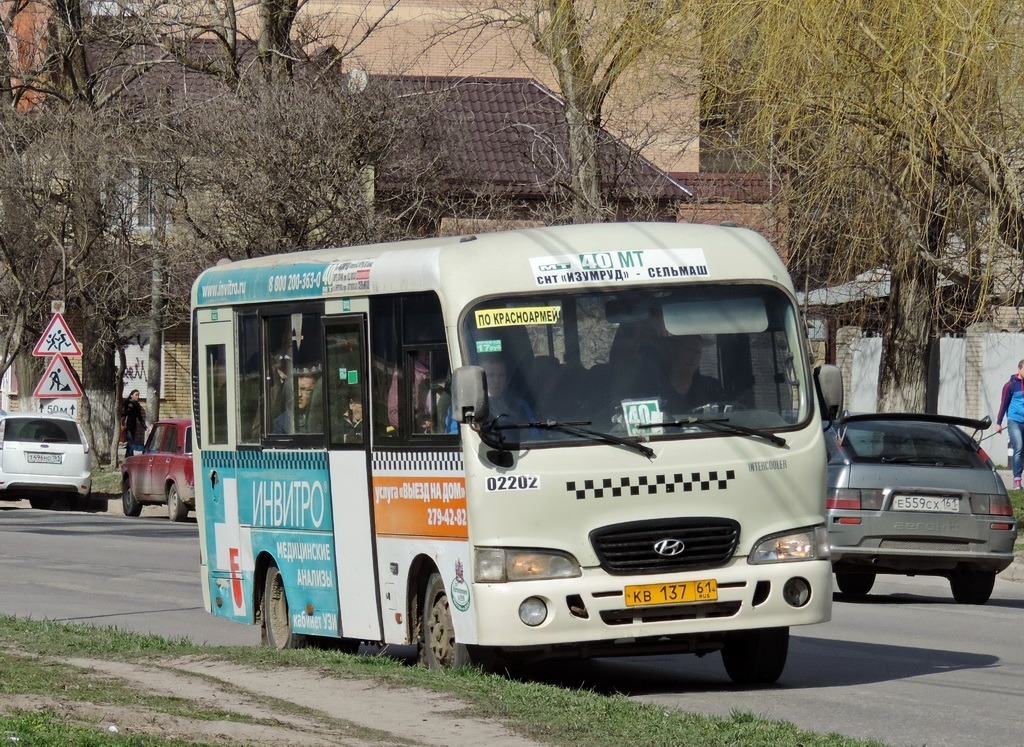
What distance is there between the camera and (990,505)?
50.9ft

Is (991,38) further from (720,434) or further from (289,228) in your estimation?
(289,228)

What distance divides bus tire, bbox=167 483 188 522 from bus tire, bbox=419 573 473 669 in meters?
18.9

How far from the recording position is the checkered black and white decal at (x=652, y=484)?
32.7ft

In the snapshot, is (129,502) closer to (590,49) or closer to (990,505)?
(590,49)

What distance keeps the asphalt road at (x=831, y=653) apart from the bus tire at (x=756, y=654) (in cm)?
12

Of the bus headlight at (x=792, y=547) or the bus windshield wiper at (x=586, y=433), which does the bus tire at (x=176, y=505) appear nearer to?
the bus windshield wiper at (x=586, y=433)

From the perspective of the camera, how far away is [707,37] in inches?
696

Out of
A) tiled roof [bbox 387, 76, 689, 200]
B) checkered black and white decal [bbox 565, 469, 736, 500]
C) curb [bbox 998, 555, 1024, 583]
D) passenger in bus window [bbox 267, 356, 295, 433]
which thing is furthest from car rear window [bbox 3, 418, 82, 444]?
checkered black and white decal [bbox 565, 469, 736, 500]

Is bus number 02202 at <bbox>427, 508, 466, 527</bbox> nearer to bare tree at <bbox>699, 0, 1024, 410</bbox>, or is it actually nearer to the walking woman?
bare tree at <bbox>699, 0, 1024, 410</bbox>

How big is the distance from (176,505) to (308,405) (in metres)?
17.9

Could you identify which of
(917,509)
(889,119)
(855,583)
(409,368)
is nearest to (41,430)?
(855,583)

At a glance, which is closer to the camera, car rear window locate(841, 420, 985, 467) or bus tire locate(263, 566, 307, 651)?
bus tire locate(263, 566, 307, 651)

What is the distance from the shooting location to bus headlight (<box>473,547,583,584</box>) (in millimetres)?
9906

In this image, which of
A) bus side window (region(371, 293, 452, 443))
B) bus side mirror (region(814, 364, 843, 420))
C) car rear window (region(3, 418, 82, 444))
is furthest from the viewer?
car rear window (region(3, 418, 82, 444))
